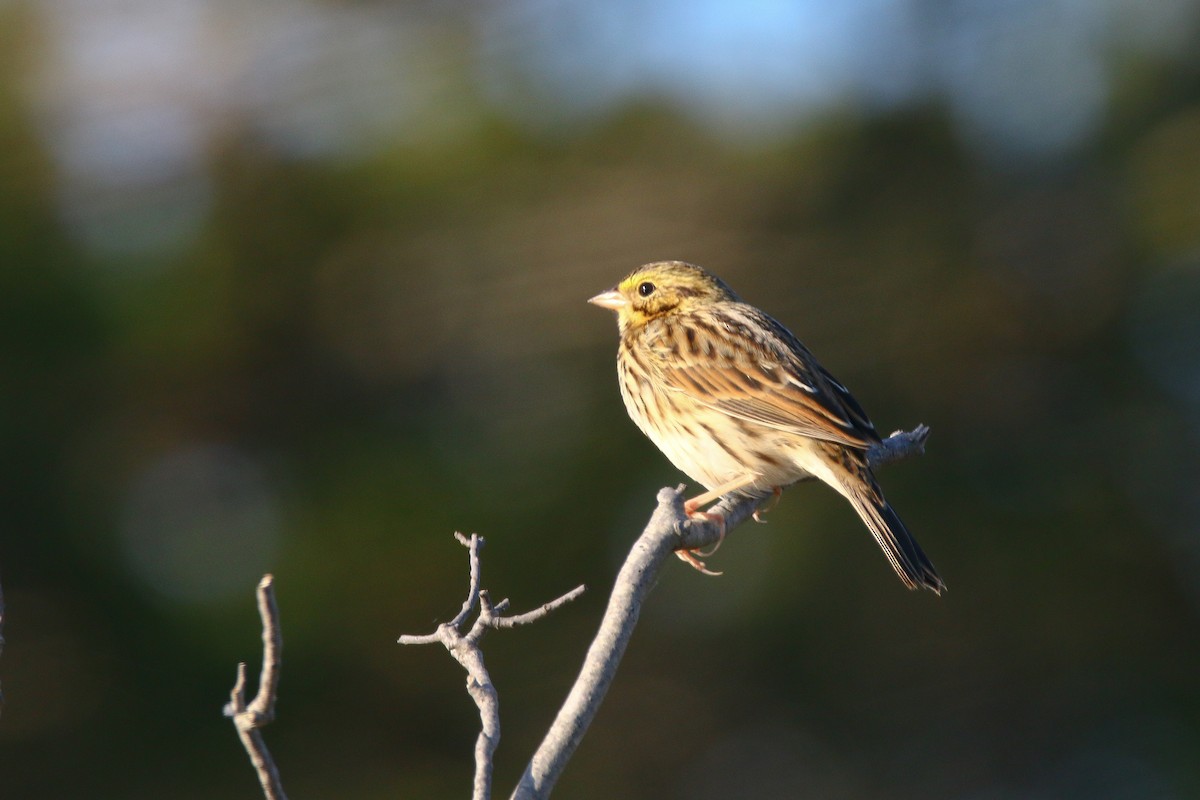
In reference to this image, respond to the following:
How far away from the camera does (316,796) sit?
7633 mm

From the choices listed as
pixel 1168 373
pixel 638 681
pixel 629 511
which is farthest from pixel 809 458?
pixel 1168 373

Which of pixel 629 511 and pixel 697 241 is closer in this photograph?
pixel 629 511

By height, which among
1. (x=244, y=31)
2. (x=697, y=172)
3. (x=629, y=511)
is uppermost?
(x=244, y=31)

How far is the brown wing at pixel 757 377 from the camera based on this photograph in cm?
423

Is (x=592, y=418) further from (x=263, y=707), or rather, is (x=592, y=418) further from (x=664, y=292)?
(x=263, y=707)

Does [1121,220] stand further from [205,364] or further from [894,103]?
[205,364]

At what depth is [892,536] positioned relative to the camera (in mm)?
4023

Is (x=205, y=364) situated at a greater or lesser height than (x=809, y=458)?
greater

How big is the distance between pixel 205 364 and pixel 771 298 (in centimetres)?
353

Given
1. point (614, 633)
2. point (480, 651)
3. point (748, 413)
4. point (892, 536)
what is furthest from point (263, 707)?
point (748, 413)

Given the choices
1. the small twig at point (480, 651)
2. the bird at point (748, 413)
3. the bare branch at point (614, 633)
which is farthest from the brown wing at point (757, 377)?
the small twig at point (480, 651)

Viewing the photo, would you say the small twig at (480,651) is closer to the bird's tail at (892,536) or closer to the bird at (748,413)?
the bird at (748,413)

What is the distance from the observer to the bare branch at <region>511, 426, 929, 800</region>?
208 cm

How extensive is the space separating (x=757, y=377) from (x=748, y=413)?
Answer: 0.61ft
